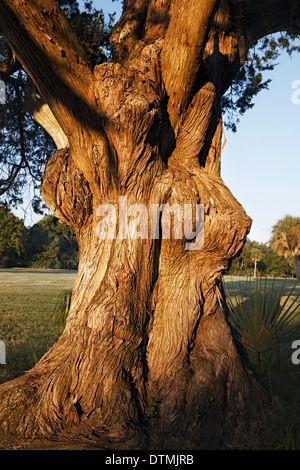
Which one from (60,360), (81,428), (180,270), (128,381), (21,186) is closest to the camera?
(81,428)

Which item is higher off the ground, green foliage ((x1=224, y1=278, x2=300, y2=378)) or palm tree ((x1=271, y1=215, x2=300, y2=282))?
palm tree ((x1=271, y1=215, x2=300, y2=282))

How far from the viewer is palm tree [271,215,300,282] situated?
1452 inches

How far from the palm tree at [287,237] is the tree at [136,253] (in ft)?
111

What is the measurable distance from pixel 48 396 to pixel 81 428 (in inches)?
16.6

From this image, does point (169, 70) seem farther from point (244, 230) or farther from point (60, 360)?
point (60, 360)

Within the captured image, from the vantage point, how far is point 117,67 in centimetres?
384

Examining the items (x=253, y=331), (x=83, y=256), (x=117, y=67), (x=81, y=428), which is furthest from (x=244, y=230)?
(x=81, y=428)

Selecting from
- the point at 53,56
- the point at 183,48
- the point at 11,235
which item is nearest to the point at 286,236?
the point at 11,235

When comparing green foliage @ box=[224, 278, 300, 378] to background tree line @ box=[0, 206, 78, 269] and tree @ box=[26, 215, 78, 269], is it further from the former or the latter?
tree @ box=[26, 215, 78, 269]

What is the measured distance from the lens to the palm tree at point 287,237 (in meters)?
36.9

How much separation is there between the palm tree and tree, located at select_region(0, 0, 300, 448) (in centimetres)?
3376

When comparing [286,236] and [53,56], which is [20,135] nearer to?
[53,56]

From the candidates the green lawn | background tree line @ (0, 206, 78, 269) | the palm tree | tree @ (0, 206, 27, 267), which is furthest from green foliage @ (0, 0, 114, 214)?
background tree line @ (0, 206, 78, 269)

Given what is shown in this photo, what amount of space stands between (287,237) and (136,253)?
36.6 meters
